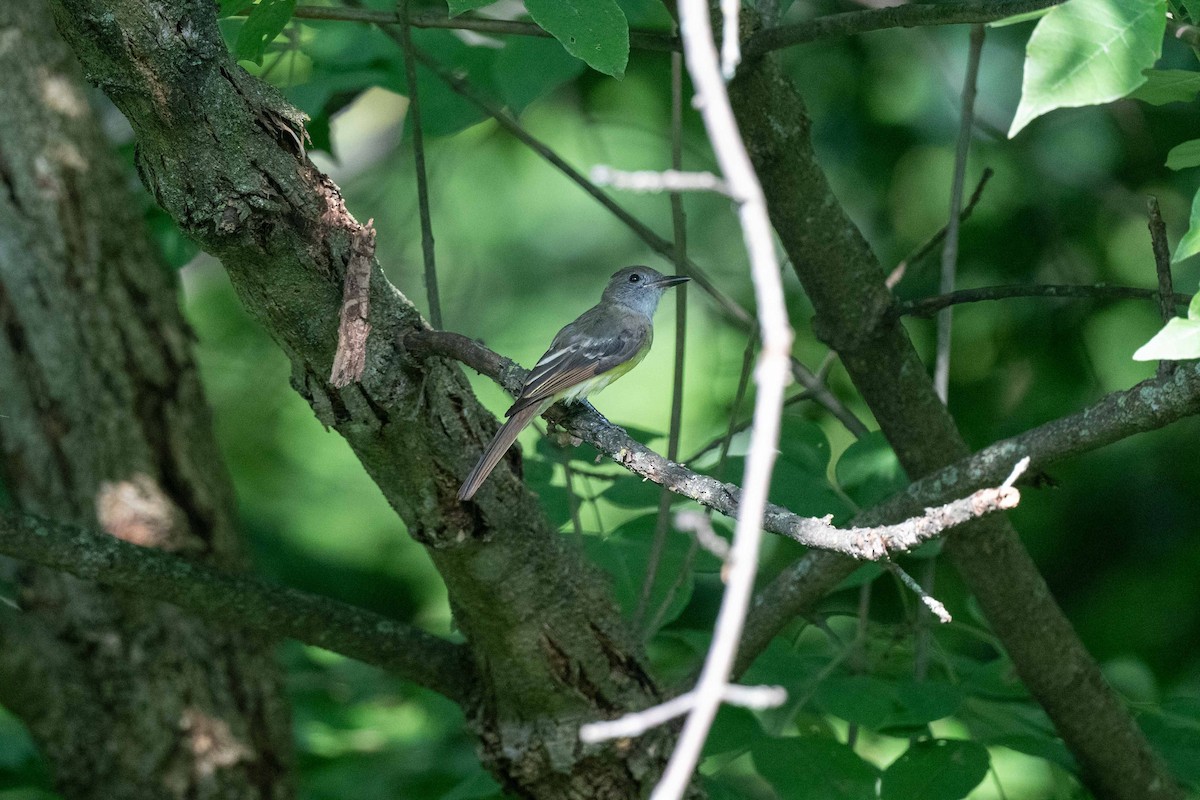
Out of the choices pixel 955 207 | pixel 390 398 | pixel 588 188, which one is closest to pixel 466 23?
→ pixel 588 188

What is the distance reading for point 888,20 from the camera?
287cm

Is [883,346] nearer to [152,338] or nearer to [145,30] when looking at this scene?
[145,30]

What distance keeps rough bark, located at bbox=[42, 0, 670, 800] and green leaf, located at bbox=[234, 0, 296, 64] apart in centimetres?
35

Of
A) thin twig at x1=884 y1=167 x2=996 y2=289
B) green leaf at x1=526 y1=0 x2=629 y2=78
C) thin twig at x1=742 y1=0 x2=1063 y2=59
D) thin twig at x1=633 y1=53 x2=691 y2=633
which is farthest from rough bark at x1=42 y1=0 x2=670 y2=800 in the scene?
thin twig at x1=884 y1=167 x2=996 y2=289

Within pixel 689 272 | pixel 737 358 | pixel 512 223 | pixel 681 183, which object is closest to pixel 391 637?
pixel 689 272

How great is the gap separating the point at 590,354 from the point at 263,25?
5.93 feet

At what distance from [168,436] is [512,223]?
126 inches

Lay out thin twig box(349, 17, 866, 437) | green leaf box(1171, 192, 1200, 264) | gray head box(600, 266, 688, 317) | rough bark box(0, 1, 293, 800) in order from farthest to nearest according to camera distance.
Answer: gray head box(600, 266, 688, 317) < rough bark box(0, 1, 293, 800) < thin twig box(349, 17, 866, 437) < green leaf box(1171, 192, 1200, 264)

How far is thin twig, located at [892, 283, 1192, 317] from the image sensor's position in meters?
3.02

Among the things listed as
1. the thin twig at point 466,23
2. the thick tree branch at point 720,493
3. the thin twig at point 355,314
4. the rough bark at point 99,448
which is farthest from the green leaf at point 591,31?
the rough bark at point 99,448

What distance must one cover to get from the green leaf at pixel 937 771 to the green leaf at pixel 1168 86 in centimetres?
177

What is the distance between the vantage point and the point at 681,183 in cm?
116

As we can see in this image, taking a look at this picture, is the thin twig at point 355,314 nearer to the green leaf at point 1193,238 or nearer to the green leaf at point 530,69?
the green leaf at point 530,69

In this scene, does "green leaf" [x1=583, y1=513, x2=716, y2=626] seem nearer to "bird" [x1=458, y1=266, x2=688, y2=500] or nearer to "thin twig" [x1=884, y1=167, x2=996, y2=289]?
"bird" [x1=458, y1=266, x2=688, y2=500]
